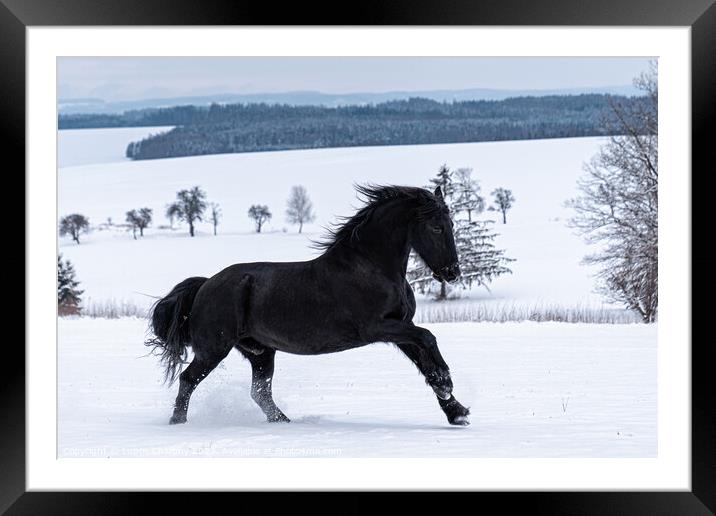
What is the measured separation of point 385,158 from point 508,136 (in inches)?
267

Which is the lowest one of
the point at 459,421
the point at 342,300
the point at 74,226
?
the point at 459,421

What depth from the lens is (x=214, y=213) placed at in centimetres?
4297

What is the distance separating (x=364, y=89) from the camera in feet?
152

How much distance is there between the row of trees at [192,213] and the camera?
41.6m

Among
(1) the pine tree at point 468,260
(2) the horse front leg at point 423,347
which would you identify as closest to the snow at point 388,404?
(2) the horse front leg at point 423,347

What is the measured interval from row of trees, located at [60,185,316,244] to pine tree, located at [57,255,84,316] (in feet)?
25.1

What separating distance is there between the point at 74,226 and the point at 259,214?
8622 mm

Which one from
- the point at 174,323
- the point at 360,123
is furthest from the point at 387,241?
the point at 360,123

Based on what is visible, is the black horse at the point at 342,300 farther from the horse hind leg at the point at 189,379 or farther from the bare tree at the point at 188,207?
the bare tree at the point at 188,207

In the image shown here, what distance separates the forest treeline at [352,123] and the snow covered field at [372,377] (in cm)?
231

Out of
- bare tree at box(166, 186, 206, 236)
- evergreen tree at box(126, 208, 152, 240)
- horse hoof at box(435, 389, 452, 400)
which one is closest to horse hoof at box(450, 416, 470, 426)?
horse hoof at box(435, 389, 452, 400)

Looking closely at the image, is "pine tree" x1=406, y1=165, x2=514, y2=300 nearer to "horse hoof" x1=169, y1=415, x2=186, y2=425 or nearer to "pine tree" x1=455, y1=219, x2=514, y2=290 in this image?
"pine tree" x1=455, y1=219, x2=514, y2=290

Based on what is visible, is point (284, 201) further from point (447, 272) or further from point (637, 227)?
point (447, 272)

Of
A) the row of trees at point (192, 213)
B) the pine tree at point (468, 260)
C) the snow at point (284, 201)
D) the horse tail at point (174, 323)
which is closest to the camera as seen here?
the horse tail at point (174, 323)
